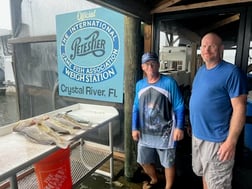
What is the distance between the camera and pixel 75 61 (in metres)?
3.17

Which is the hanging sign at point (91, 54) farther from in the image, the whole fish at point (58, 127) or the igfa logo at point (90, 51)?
the whole fish at point (58, 127)

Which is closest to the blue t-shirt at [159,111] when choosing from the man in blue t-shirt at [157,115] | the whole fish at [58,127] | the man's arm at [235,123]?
the man in blue t-shirt at [157,115]

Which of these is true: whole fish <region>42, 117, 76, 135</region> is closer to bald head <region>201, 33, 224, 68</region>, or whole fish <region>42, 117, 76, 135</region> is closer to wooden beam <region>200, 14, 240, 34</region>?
bald head <region>201, 33, 224, 68</region>

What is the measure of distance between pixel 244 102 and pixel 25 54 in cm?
360

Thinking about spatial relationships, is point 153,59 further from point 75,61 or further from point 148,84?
point 75,61

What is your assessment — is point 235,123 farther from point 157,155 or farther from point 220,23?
point 220,23

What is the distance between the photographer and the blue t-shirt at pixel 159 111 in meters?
1.94

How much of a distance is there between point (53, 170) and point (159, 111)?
1.09 metres

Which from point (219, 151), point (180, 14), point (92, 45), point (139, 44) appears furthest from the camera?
point (92, 45)

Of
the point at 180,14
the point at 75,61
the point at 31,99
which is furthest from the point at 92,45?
the point at 31,99

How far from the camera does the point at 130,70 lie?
2.43 meters

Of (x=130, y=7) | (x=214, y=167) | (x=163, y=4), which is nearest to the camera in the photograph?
(x=214, y=167)

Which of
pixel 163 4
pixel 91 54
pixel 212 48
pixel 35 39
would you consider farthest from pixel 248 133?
pixel 35 39

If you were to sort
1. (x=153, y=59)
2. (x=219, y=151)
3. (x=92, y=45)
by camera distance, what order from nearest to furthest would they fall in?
(x=219, y=151)
(x=153, y=59)
(x=92, y=45)
